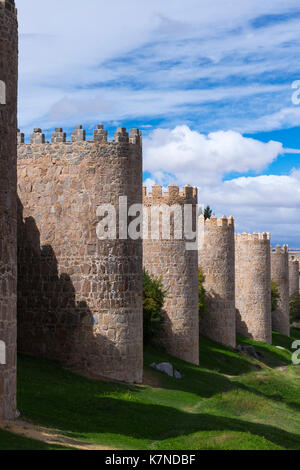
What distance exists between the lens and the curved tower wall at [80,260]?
69.5 ft

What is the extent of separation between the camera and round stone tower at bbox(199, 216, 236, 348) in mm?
38469

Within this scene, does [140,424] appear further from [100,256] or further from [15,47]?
[15,47]

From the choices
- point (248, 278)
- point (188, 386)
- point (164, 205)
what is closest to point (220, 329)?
point (248, 278)

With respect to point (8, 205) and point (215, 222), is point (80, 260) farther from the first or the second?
point (215, 222)

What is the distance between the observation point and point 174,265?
30391 mm

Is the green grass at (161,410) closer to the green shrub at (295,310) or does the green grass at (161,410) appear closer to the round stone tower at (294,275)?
the green shrub at (295,310)

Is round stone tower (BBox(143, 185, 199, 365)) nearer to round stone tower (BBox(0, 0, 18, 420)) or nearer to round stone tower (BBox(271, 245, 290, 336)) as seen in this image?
round stone tower (BBox(0, 0, 18, 420))

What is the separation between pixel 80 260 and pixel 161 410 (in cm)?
573

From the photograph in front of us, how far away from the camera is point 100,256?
2133 cm

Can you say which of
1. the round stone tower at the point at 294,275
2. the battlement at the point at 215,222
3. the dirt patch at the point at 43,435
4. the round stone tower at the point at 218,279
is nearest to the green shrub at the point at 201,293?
the round stone tower at the point at 218,279

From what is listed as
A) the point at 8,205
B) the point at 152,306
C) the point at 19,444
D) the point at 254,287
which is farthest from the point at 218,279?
the point at 19,444

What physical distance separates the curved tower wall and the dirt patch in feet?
25.3

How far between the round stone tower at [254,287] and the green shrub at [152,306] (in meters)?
16.0
